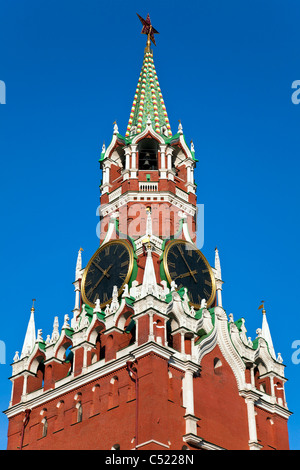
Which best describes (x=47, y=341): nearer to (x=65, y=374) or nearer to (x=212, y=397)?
(x=65, y=374)

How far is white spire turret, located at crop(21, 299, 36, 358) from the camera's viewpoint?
2128 inches

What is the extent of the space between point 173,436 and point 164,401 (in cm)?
160

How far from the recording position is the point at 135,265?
53406mm

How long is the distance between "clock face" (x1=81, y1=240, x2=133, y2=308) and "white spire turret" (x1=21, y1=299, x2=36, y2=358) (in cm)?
325

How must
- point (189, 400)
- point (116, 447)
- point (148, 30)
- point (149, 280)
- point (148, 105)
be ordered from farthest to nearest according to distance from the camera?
point (148, 30), point (148, 105), point (149, 280), point (189, 400), point (116, 447)

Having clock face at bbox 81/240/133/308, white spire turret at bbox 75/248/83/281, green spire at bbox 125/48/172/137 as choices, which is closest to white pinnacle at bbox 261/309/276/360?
clock face at bbox 81/240/133/308

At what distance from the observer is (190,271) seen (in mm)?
54406

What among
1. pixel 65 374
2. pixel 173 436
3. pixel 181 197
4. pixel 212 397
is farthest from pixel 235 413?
pixel 181 197

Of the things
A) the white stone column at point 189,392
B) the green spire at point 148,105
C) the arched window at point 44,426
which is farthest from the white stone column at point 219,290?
the arched window at point 44,426

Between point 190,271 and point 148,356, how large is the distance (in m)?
8.51

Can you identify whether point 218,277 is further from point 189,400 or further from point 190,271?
point 189,400

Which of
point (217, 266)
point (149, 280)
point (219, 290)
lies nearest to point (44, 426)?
point (149, 280)

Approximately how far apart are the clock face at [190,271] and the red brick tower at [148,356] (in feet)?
0.20

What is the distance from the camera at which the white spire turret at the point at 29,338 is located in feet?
177
